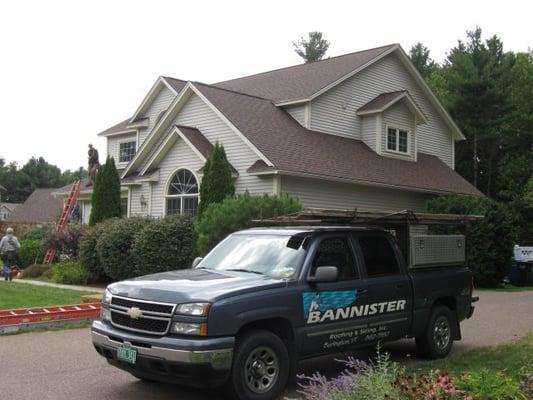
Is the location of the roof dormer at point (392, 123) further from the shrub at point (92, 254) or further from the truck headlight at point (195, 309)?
the truck headlight at point (195, 309)

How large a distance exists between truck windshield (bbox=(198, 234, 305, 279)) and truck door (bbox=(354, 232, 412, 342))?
97 centimetres

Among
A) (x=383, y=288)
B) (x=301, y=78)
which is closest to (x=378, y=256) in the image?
(x=383, y=288)

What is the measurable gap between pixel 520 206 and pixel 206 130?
19678 millimetres

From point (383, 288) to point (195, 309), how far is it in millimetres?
2698

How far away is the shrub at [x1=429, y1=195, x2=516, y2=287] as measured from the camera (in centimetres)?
2019

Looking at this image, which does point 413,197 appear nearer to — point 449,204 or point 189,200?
point 449,204

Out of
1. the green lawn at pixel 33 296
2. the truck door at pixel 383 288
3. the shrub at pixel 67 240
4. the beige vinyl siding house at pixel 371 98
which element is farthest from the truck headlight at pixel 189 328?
the beige vinyl siding house at pixel 371 98

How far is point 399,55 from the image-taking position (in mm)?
27031

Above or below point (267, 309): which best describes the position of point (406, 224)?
above

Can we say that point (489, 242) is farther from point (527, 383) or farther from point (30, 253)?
point (30, 253)

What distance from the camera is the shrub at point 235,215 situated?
1525 centimetres

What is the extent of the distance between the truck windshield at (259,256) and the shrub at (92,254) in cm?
1232

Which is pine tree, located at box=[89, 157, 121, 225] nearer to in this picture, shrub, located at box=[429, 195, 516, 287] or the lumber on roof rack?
shrub, located at box=[429, 195, 516, 287]

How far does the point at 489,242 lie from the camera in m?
20.2
